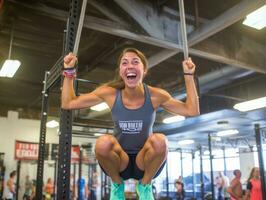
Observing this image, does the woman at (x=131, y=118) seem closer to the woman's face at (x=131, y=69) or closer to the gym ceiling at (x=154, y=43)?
the woman's face at (x=131, y=69)

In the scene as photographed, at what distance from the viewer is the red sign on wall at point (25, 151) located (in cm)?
1093

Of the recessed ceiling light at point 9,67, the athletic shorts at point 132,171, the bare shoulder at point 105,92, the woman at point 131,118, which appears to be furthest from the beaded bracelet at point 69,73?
the recessed ceiling light at point 9,67

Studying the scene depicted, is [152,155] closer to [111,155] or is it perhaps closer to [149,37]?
[111,155]

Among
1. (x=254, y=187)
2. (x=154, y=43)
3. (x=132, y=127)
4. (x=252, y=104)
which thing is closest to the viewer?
(x=132, y=127)

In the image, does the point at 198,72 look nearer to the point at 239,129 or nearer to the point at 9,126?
the point at 239,129

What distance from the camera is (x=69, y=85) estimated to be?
2062 mm

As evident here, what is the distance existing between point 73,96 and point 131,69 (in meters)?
0.41

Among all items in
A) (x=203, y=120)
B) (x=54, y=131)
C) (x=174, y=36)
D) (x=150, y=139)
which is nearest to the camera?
(x=150, y=139)

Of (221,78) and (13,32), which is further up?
(13,32)

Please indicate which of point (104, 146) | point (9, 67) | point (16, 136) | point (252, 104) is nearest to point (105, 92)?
point (104, 146)

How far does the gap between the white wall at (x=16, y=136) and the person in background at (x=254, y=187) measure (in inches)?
291

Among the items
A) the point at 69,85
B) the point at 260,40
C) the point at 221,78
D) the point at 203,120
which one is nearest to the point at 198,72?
the point at 221,78

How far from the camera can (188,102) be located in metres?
2.05

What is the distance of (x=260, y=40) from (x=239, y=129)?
6.91 meters
